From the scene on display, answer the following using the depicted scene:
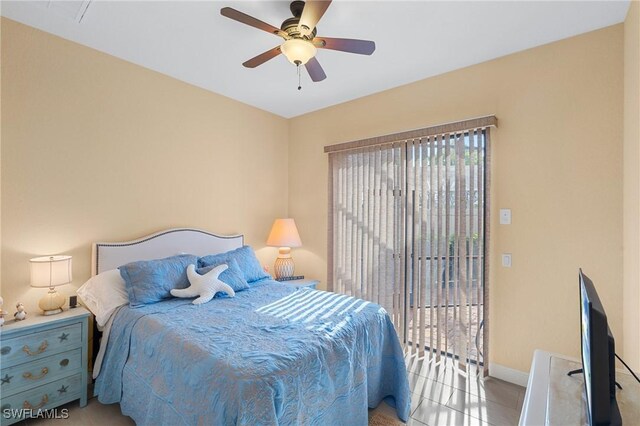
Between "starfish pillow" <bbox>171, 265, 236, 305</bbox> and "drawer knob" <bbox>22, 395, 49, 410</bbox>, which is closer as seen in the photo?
"drawer knob" <bbox>22, 395, 49, 410</bbox>

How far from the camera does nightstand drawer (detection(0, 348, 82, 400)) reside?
1864mm

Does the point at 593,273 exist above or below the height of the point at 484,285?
above

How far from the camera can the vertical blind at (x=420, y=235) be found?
268 centimetres

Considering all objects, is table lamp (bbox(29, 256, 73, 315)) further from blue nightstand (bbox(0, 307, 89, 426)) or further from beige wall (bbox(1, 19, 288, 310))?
beige wall (bbox(1, 19, 288, 310))

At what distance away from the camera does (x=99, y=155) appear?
8.47ft

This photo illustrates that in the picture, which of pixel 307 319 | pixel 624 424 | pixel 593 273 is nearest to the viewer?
pixel 624 424

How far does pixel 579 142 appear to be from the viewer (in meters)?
2.26

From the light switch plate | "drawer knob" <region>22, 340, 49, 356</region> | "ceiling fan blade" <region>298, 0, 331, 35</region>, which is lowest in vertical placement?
"drawer knob" <region>22, 340, 49, 356</region>

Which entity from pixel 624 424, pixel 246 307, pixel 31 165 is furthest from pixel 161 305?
pixel 624 424

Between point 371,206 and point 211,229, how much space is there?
1774 millimetres

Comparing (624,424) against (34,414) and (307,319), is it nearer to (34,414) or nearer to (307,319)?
(307,319)

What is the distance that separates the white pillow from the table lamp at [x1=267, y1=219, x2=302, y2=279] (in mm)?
1642

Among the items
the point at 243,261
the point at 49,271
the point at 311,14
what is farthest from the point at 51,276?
the point at 311,14

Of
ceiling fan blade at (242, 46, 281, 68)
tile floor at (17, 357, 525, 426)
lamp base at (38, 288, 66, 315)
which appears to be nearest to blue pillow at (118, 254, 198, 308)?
lamp base at (38, 288, 66, 315)
